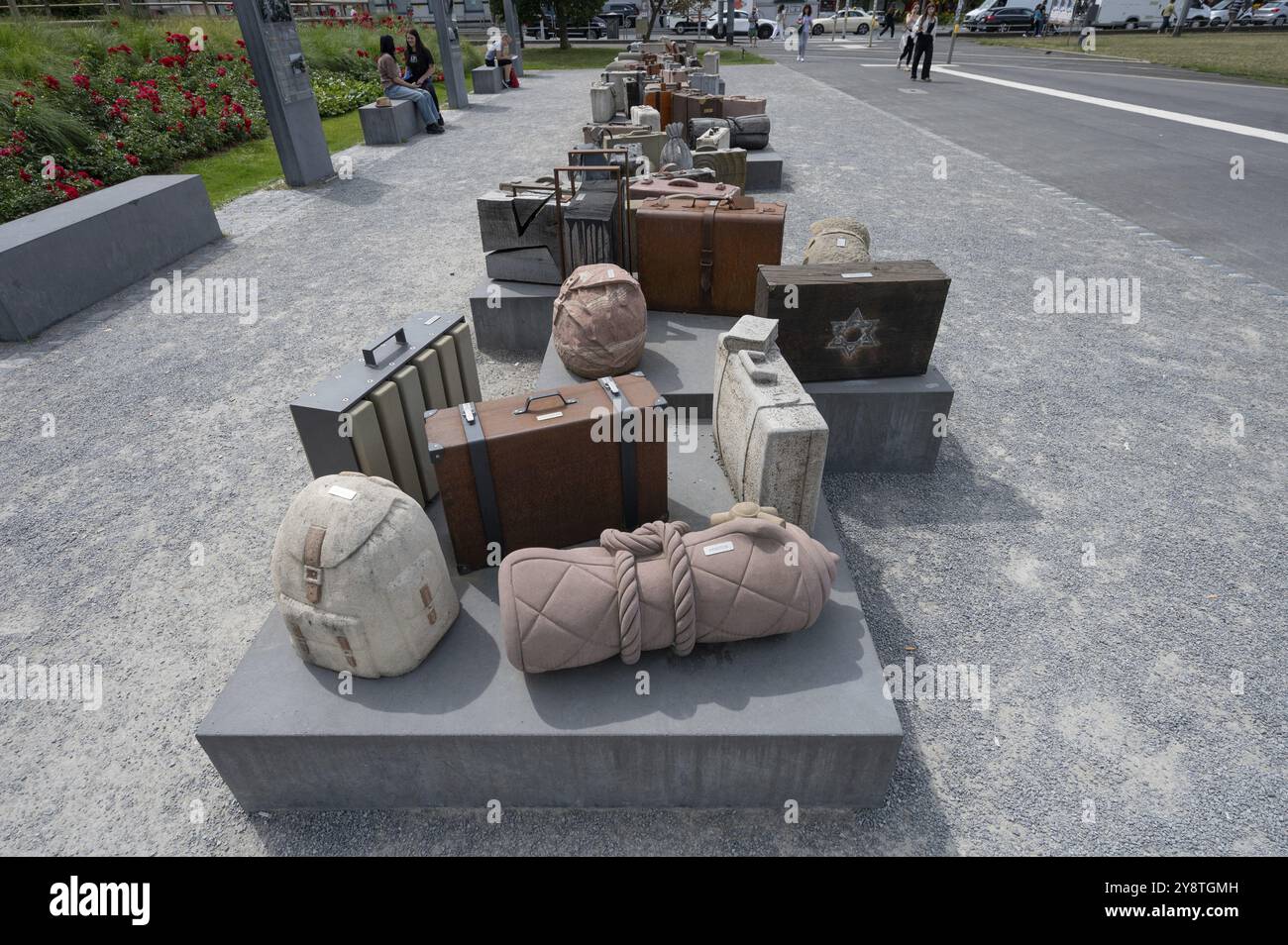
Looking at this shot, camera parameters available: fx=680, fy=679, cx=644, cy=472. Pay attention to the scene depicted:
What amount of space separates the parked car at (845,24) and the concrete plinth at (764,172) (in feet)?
132

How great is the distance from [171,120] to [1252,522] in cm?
1761

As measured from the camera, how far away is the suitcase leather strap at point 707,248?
231 inches

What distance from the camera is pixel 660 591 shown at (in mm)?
2967

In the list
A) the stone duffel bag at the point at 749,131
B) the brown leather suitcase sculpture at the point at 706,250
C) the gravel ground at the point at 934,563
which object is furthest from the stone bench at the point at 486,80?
the brown leather suitcase sculpture at the point at 706,250

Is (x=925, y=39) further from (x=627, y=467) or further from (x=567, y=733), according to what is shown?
(x=567, y=733)

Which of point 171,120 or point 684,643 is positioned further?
point 171,120

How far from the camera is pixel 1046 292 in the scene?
26.7 feet

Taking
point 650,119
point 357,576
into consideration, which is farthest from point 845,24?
point 357,576

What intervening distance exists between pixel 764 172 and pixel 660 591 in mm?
10877

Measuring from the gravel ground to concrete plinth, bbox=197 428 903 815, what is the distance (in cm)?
15

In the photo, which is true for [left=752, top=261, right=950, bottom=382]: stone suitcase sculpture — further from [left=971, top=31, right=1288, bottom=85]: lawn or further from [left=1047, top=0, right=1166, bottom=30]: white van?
[left=1047, top=0, right=1166, bottom=30]: white van

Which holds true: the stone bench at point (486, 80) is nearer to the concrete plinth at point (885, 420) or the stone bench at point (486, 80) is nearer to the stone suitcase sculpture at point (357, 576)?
the concrete plinth at point (885, 420)

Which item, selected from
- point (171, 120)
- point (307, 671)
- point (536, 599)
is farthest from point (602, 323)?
point (171, 120)
